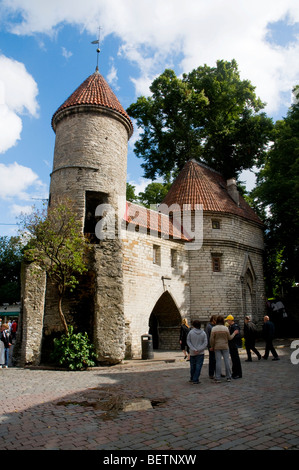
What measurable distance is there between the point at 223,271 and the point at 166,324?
4.50 meters

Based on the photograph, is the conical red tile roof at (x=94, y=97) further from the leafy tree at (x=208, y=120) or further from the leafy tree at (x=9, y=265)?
the leafy tree at (x=9, y=265)

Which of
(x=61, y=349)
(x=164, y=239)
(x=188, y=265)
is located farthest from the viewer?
(x=188, y=265)

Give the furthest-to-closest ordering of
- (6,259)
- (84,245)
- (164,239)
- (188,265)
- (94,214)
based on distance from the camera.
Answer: (6,259) → (188,265) → (164,239) → (94,214) → (84,245)

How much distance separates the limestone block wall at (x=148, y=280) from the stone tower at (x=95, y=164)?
205 cm

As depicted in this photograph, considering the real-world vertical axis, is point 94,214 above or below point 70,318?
above

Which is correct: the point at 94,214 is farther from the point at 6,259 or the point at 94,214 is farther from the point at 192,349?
the point at 6,259

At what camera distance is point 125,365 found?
11344mm

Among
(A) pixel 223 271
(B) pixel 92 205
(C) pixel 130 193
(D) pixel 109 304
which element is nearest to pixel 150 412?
(D) pixel 109 304

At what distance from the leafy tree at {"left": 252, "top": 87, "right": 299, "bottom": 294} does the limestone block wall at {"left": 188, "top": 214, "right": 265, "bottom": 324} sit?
2.49m

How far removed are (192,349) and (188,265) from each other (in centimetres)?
1142

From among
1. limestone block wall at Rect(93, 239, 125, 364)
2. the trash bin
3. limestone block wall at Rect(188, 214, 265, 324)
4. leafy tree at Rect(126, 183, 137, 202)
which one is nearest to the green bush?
limestone block wall at Rect(93, 239, 125, 364)

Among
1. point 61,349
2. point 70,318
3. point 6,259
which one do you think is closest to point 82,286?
point 70,318

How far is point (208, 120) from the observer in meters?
27.4

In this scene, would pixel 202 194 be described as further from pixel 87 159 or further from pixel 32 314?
pixel 32 314
